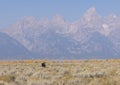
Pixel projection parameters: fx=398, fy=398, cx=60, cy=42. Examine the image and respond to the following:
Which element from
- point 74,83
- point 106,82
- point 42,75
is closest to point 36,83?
point 74,83

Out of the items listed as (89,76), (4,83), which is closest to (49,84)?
(4,83)

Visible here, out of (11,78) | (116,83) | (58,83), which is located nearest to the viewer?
(116,83)

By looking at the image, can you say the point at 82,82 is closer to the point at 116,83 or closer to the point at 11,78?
the point at 116,83

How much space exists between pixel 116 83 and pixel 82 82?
1.97 m

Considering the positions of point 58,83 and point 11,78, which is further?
point 11,78

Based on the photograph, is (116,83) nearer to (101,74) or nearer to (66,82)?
(66,82)

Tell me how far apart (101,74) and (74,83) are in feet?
15.1

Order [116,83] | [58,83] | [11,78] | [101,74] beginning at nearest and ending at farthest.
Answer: [116,83] < [58,83] < [11,78] < [101,74]

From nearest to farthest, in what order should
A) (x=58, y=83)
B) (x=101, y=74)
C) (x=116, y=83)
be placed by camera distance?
1. (x=116, y=83)
2. (x=58, y=83)
3. (x=101, y=74)

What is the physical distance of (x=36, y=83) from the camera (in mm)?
18938

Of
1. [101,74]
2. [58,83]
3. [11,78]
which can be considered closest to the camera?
[58,83]

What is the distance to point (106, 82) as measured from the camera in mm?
18078

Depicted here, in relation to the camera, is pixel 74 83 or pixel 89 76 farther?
pixel 89 76

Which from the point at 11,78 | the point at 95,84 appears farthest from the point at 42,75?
the point at 95,84
